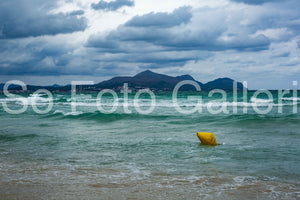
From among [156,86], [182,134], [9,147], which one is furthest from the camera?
[156,86]

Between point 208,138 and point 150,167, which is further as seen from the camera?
point 208,138

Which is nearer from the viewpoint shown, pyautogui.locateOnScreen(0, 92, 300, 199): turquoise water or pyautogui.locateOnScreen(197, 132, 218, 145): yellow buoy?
pyautogui.locateOnScreen(0, 92, 300, 199): turquoise water

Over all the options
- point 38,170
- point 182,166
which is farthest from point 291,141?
point 38,170

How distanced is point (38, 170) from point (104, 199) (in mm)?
2559

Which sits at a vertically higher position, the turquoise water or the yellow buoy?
the yellow buoy

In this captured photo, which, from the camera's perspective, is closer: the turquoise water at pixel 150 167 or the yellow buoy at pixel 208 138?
the turquoise water at pixel 150 167

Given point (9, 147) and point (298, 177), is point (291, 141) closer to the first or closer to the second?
point (298, 177)

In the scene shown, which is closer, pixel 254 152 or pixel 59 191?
pixel 59 191

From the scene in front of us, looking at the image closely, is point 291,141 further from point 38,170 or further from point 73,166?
point 38,170

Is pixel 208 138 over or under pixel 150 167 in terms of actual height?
over

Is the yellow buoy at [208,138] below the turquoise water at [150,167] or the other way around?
the other way around

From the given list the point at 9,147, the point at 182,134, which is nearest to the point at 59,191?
the point at 9,147

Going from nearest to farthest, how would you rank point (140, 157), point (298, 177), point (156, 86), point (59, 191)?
point (59, 191), point (298, 177), point (140, 157), point (156, 86)

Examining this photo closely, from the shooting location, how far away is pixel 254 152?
8547 mm
